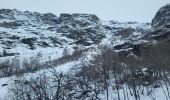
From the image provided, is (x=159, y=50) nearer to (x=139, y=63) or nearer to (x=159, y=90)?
(x=139, y=63)

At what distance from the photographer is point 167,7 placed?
554ft

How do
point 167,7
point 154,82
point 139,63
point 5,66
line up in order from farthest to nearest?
point 167,7 → point 5,66 → point 139,63 → point 154,82

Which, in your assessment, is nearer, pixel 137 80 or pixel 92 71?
pixel 137 80

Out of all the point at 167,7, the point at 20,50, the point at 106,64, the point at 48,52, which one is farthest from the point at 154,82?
the point at 20,50

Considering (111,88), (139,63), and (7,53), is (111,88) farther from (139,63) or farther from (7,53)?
(7,53)

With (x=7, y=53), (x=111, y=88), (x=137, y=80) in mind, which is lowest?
(x=7, y=53)

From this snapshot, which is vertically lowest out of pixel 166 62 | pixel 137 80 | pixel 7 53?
pixel 7 53

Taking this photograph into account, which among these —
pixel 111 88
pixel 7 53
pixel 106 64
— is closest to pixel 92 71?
pixel 106 64

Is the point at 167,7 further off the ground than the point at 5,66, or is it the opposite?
the point at 167,7

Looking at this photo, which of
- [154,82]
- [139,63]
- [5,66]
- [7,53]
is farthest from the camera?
[7,53]

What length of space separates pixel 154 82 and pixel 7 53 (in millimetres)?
144935

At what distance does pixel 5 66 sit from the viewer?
148250 millimetres

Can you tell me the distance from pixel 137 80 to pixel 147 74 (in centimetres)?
571

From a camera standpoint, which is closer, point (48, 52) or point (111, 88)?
point (111, 88)
